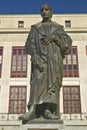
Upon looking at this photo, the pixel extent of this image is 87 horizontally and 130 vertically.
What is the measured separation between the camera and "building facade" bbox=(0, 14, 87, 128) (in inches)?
1348

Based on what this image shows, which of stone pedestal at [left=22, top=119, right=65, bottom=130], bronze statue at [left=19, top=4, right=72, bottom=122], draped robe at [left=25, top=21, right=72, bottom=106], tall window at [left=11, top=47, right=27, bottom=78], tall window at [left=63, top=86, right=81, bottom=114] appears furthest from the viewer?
tall window at [left=11, top=47, right=27, bottom=78]

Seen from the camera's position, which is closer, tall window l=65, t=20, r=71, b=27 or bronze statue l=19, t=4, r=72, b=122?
bronze statue l=19, t=4, r=72, b=122

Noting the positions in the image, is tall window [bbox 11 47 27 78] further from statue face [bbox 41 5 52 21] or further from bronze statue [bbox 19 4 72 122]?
bronze statue [bbox 19 4 72 122]

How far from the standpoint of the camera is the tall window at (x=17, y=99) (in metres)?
34.4

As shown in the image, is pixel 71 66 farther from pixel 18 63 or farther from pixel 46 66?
pixel 46 66

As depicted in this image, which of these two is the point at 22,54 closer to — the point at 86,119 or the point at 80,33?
the point at 80,33

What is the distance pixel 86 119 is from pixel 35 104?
1007 inches

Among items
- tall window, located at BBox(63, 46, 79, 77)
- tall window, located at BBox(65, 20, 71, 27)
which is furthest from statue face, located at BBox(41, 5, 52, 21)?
tall window, located at BBox(65, 20, 71, 27)

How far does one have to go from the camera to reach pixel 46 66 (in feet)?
20.0

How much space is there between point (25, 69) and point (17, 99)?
370 centimetres

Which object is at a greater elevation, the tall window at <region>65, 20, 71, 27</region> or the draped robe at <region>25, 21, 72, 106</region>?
the tall window at <region>65, 20, 71, 27</region>

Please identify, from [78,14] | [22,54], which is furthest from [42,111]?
[78,14]

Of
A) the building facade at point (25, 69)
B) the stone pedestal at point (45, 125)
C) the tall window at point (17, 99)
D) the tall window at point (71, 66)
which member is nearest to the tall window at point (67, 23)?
the building facade at point (25, 69)
